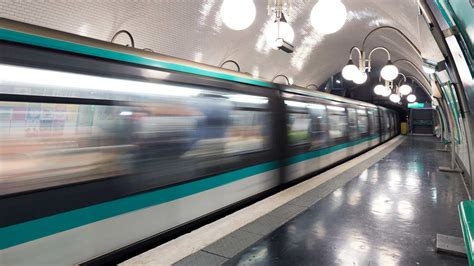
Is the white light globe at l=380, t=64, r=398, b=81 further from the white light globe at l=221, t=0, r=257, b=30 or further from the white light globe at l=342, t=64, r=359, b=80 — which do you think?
the white light globe at l=221, t=0, r=257, b=30

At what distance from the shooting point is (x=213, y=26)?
349 inches

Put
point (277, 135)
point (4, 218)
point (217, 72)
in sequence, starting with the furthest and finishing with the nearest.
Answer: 1. point (277, 135)
2. point (217, 72)
3. point (4, 218)

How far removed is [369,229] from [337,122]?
5.85 metres

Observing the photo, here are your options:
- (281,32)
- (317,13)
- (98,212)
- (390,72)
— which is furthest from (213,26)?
(98,212)

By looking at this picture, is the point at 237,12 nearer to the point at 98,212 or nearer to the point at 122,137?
the point at 122,137

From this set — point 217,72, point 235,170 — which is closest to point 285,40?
point 217,72

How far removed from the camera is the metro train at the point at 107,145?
2.35m

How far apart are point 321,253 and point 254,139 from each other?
2.33 metres

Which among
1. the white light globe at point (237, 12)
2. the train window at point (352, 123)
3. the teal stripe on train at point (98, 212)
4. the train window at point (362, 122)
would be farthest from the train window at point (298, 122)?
the train window at point (362, 122)

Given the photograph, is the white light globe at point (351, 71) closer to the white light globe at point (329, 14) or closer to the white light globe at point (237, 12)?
the white light globe at point (329, 14)

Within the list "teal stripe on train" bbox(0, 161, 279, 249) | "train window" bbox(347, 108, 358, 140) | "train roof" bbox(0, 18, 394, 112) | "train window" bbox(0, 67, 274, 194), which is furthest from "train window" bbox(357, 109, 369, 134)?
"teal stripe on train" bbox(0, 161, 279, 249)

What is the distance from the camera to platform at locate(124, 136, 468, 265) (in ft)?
10.0

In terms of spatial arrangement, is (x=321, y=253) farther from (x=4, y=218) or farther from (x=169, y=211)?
(x=4, y=218)

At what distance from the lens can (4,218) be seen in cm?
223
